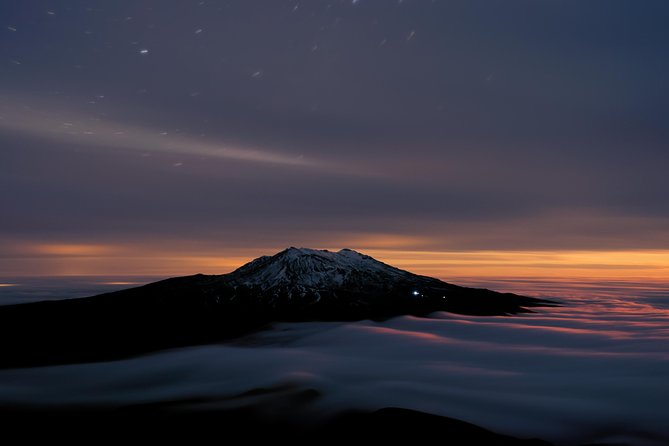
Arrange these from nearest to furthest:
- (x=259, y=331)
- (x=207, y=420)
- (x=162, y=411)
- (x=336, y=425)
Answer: (x=336, y=425) → (x=207, y=420) → (x=162, y=411) → (x=259, y=331)

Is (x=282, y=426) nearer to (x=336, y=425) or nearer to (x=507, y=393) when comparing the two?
(x=336, y=425)

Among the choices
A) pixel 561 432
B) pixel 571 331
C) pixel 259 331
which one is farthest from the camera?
pixel 259 331

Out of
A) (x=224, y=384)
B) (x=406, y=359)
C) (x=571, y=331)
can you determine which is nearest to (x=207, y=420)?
(x=224, y=384)

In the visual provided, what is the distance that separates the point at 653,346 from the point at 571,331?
41690 millimetres

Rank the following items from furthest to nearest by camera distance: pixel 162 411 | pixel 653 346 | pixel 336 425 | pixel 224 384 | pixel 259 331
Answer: pixel 259 331 < pixel 653 346 < pixel 224 384 < pixel 162 411 < pixel 336 425

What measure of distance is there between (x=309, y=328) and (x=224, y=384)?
266 feet

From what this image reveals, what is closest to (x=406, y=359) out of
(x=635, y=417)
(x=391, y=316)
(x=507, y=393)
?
(x=507, y=393)

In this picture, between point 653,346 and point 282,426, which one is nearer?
point 282,426

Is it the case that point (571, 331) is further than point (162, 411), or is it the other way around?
point (571, 331)

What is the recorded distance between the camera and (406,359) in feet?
312

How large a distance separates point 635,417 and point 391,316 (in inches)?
5428

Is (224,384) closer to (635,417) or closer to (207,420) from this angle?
(207,420)

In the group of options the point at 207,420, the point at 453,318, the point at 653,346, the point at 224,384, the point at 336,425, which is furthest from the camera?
the point at 453,318

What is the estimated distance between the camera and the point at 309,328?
6393 inches
